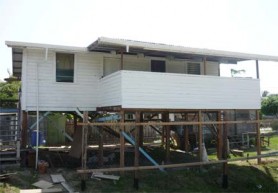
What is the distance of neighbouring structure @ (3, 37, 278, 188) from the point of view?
1352cm

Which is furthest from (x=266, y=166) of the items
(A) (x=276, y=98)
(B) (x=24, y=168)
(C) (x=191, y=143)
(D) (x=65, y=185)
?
(A) (x=276, y=98)

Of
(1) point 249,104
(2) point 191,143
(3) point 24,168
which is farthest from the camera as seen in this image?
(2) point 191,143

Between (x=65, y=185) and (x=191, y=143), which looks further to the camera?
(x=191, y=143)

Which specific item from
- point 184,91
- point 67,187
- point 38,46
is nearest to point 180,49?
point 184,91

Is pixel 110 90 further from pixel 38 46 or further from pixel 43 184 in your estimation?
pixel 43 184

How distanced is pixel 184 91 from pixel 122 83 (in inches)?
121

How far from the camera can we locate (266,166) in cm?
1669

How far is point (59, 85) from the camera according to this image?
15.2 meters

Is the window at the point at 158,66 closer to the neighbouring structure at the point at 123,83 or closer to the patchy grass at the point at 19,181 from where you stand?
the neighbouring structure at the point at 123,83

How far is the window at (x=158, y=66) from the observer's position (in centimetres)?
1691

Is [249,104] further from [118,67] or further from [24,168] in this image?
[24,168]

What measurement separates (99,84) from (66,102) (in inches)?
69.7

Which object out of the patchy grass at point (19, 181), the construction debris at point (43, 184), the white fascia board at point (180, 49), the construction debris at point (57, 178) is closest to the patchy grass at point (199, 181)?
the construction debris at point (57, 178)

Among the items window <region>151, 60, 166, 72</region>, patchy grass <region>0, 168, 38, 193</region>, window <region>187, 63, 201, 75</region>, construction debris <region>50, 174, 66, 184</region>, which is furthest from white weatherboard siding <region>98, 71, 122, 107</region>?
window <region>187, 63, 201, 75</region>
